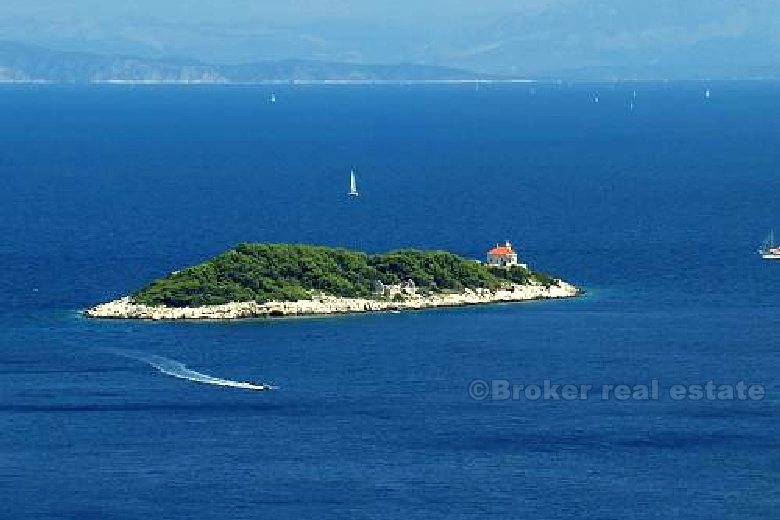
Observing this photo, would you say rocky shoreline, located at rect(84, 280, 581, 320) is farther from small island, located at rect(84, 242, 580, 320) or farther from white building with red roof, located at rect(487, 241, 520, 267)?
white building with red roof, located at rect(487, 241, 520, 267)

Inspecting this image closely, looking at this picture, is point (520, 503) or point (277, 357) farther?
point (277, 357)

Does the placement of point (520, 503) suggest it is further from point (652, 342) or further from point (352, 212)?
point (352, 212)

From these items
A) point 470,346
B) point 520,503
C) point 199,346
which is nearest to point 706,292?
point 470,346

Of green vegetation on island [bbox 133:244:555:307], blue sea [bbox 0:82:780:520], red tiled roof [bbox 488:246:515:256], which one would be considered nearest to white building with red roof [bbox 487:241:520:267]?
red tiled roof [bbox 488:246:515:256]

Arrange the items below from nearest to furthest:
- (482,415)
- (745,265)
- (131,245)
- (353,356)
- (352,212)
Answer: (482,415)
(353,356)
(745,265)
(131,245)
(352,212)

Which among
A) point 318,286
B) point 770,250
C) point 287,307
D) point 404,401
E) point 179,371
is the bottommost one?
point 770,250

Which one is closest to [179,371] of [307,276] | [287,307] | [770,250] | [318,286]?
[287,307]

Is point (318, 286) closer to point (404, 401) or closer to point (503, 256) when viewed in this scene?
point (503, 256)
